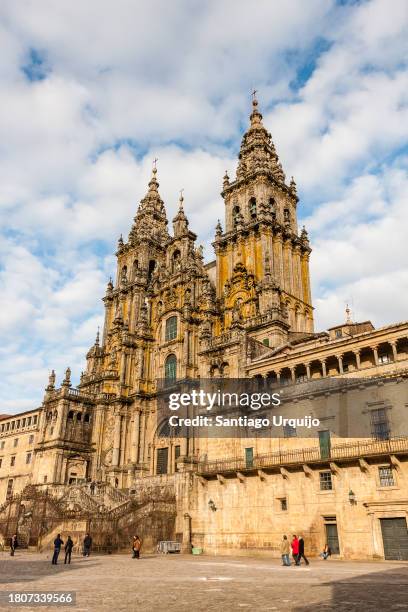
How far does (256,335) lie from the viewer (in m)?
45.4

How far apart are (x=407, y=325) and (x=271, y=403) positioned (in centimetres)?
1113

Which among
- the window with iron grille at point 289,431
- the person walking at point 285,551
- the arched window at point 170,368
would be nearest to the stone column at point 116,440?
the arched window at point 170,368

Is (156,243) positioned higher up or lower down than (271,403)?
higher up

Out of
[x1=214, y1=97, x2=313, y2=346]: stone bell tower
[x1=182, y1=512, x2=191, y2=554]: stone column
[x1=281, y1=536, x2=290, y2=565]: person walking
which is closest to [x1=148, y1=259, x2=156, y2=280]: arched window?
[x1=214, y1=97, x2=313, y2=346]: stone bell tower

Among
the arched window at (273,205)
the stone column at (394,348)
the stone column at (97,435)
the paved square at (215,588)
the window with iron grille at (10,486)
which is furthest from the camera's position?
the window with iron grille at (10,486)

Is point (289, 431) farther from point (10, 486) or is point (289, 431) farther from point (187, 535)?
A: point (10, 486)

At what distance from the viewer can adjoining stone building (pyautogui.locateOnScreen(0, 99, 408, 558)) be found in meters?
28.7

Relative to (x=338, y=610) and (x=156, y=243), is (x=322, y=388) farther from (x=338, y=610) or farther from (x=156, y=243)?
(x=156, y=243)

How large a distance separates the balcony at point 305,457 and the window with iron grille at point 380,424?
0.62 m

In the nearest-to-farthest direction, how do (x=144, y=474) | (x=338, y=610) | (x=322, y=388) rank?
(x=338, y=610), (x=322, y=388), (x=144, y=474)

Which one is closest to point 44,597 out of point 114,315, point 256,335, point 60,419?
point 256,335

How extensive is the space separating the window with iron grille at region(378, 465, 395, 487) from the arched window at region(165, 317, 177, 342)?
3139cm

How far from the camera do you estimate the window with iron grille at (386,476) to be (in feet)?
88.0

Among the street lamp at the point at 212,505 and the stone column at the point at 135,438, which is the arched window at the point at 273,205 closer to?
the stone column at the point at 135,438
